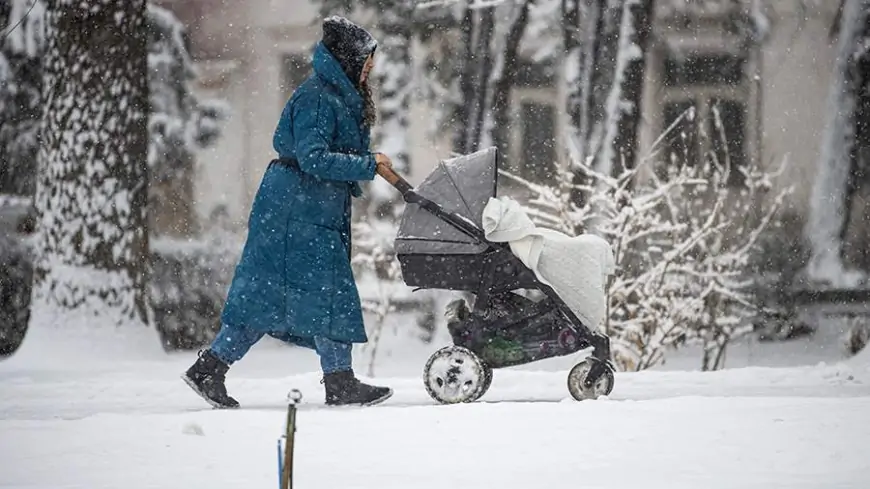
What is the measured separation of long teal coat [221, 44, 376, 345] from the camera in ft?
25.2

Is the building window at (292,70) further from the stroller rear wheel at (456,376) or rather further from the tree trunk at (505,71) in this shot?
the stroller rear wheel at (456,376)

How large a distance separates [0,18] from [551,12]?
553 centimetres

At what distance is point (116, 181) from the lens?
12016 millimetres

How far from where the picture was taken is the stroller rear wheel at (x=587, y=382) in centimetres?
794

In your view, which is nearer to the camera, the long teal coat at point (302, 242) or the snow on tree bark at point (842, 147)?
the long teal coat at point (302, 242)

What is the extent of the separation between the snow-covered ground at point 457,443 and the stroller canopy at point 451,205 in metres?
0.80

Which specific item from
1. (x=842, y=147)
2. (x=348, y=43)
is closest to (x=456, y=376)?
(x=348, y=43)

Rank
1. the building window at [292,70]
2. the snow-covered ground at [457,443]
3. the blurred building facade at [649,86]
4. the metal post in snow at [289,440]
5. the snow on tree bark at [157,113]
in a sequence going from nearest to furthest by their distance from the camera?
the metal post in snow at [289,440], the snow-covered ground at [457,443], the snow on tree bark at [157,113], the blurred building facade at [649,86], the building window at [292,70]

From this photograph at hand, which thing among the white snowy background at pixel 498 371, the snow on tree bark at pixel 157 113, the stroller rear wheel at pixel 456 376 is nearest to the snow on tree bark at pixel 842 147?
the white snowy background at pixel 498 371

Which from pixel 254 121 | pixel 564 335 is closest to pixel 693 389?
pixel 564 335

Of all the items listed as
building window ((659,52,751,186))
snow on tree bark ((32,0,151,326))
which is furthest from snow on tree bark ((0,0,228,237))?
building window ((659,52,751,186))

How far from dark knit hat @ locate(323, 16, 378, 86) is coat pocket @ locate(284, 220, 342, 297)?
0.81 meters

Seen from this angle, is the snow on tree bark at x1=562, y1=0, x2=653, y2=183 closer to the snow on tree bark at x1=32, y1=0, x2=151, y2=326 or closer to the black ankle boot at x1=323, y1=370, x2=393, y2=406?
the snow on tree bark at x1=32, y1=0, x2=151, y2=326

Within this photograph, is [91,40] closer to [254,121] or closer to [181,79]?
[181,79]
